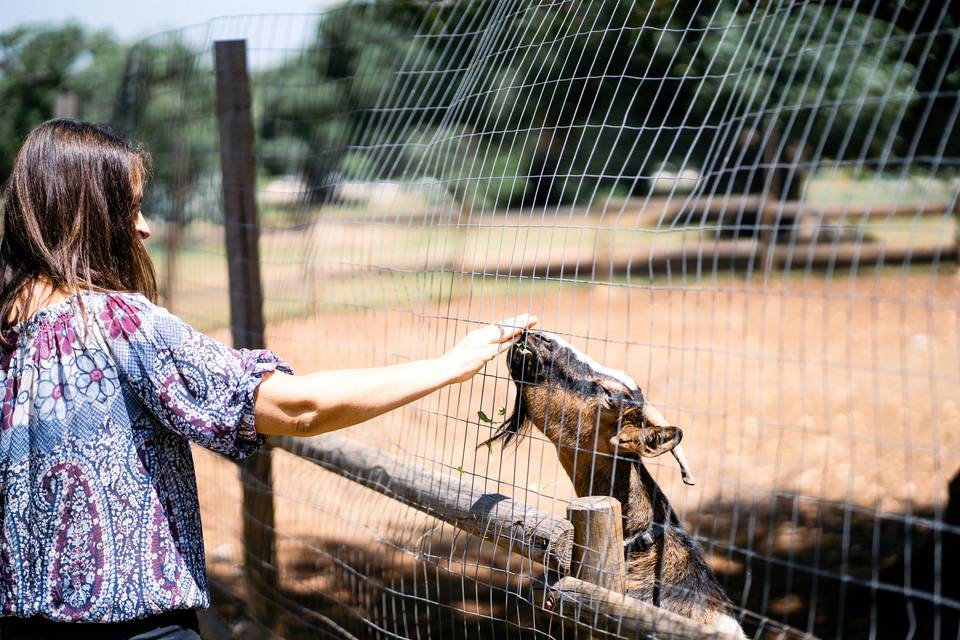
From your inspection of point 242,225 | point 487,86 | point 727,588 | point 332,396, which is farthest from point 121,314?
point 727,588

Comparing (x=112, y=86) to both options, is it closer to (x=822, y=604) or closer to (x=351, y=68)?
(x=351, y=68)

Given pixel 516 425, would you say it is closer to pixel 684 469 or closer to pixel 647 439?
pixel 647 439

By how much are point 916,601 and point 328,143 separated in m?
3.88

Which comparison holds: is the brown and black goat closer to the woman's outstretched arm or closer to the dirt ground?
the dirt ground

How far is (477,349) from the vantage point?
6.72 feet

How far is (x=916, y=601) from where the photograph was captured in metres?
4.41

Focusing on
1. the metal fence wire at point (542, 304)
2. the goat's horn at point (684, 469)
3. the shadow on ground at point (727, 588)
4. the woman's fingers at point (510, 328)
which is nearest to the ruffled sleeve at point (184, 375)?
the woman's fingers at point (510, 328)

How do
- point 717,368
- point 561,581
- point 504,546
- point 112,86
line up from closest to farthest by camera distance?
point 561,581, point 504,546, point 112,86, point 717,368

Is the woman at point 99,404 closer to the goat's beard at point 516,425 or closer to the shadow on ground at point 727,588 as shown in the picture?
the goat's beard at point 516,425

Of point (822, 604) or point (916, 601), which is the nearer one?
point (916, 601)

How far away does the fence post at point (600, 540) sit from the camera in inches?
89.7

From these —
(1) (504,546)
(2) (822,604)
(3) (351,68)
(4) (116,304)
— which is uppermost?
(3) (351,68)

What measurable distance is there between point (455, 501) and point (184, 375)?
123 cm

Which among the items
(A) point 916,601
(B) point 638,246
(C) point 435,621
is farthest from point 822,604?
(B) point 638,246
